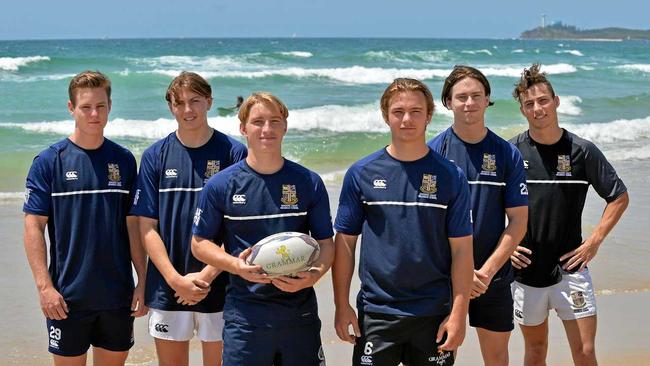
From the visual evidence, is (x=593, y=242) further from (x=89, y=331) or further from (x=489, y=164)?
(x=89, y=331)

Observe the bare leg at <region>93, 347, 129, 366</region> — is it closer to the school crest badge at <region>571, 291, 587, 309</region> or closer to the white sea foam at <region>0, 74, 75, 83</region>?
the school crest badge at <region>571, 291, 587, 309</region>

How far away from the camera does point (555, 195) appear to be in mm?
5129

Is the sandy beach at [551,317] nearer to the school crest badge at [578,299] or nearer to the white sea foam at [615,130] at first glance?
the school crest badge at [578,299]

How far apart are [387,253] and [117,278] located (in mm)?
1591

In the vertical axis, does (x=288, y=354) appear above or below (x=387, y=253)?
below

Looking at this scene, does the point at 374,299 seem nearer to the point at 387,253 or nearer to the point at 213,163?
the point at 387,253

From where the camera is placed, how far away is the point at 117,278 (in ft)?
15.2

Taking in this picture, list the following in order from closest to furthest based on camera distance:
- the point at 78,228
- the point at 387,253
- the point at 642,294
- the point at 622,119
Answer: the point at 387,253 → the point at 78,228 → the point at 642,294 → the point at 622,119

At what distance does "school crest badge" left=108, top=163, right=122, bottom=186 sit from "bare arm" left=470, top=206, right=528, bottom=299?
2.06 metres

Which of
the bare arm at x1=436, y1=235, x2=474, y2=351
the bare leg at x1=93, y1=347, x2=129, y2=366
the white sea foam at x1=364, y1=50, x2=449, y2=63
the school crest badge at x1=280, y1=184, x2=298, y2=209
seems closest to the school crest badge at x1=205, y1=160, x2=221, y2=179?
the school crest badge at x1=280, y1=184, x2=298, y2=209

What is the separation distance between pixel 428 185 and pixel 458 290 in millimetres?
537

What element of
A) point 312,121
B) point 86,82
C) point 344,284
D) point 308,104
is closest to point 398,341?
point 344,284

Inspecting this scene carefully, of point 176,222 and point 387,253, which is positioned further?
point 176,222

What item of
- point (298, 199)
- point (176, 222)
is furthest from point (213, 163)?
point (298, 199)
